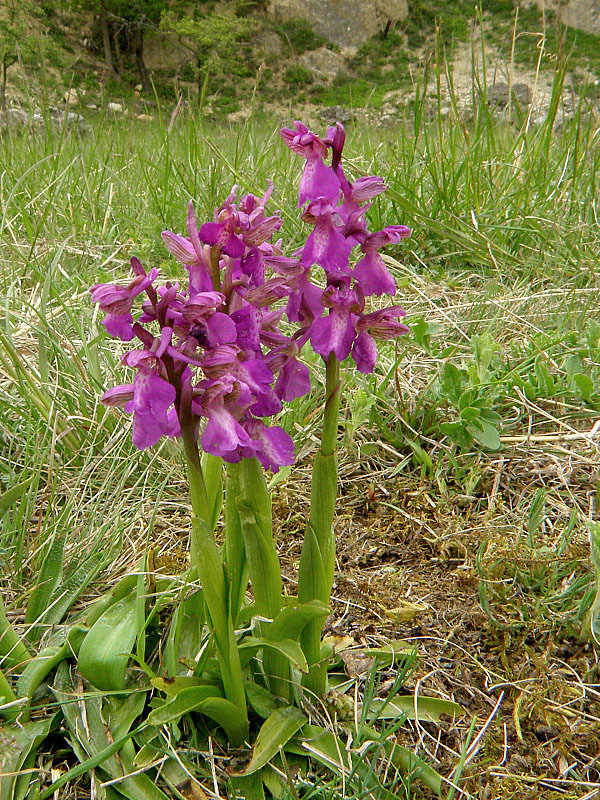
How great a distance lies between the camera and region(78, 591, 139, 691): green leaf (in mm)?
1322

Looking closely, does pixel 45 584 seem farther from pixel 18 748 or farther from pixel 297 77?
pixel 297 77

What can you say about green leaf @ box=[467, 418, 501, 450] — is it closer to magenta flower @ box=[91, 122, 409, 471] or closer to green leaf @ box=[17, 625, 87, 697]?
magenta flower @ box=[91, 122, 409, 471]

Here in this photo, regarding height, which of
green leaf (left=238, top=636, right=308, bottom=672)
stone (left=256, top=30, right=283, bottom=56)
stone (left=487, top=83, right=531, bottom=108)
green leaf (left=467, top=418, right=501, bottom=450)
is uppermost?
stone (left=256, top=30, right=283, bottom=56)

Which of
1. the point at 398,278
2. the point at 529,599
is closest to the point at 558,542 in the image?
the point at 529,599

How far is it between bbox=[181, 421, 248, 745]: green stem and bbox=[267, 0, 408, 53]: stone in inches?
1339

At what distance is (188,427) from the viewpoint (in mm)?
1023

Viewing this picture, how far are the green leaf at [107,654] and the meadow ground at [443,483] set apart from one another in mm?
168

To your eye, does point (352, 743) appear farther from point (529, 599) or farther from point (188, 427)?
point (188, 427)

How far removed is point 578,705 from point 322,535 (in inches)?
30.3

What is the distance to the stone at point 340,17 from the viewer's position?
99.5ft

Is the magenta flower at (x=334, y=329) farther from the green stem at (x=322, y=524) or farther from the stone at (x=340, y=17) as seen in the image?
the stone at (x=340, y=17)

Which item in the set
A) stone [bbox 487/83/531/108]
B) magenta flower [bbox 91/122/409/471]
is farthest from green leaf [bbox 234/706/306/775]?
stone [bbox 487/83/531/108]

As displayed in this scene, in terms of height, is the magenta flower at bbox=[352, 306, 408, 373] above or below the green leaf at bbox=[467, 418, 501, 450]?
above

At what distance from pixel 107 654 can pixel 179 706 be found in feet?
0.78
